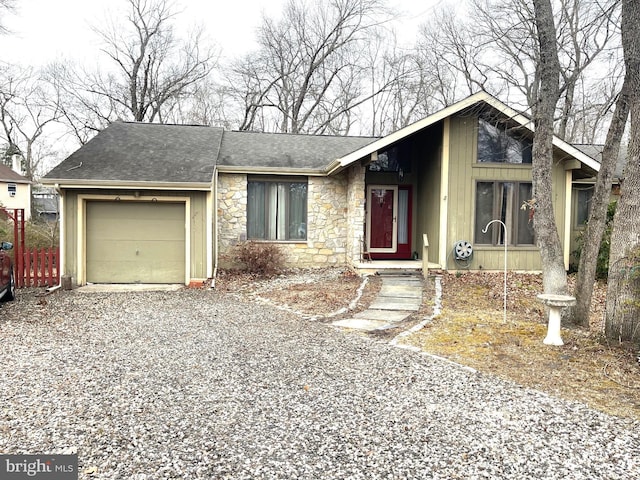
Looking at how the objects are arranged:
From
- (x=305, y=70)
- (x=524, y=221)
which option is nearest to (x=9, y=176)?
(x=305, y=70)

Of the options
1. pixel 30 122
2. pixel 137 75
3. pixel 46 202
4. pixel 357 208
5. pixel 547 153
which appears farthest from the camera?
pixel 46 202


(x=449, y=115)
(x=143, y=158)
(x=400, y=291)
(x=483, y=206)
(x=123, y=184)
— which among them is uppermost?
(x=449, y=115)

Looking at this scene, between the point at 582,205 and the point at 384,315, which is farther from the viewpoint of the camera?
the point at 582,205

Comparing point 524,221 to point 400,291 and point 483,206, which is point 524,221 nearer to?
point 483,206

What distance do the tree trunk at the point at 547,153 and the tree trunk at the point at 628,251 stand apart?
1.02m

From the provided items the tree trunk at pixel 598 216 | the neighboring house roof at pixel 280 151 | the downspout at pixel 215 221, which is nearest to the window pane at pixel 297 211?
the neighboring house roof at pixel 280 151

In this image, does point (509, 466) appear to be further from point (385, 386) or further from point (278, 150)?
point (278, 150)

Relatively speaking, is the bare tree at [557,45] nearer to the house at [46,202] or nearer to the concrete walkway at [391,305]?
the concrete walkway at [391,305]

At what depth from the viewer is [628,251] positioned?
5.14m

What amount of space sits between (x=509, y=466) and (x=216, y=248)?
9.21m

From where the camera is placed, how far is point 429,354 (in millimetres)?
5102

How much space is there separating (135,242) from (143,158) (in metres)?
2.01

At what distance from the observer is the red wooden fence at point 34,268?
943cm

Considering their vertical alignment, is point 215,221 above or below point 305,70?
below
